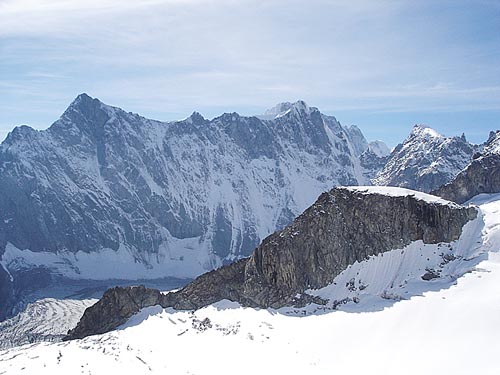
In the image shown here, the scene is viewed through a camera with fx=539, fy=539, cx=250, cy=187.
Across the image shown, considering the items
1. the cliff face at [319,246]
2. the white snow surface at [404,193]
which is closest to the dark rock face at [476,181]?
the white snow surface at [404,193]

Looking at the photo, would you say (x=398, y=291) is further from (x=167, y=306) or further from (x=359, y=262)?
(x=167, y=306)

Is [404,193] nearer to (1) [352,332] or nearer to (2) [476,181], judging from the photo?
(1) [352,332]

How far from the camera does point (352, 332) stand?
281ft

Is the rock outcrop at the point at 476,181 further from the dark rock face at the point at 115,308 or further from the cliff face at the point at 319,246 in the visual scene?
the dark rock face at the point at 115,308

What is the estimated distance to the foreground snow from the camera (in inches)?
2906

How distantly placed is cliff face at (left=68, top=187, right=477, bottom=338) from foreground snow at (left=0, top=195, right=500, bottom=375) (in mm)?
2974

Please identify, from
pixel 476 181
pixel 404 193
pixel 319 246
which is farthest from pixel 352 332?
pixel 476 181

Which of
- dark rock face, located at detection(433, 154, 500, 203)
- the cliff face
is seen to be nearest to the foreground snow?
the cliff face

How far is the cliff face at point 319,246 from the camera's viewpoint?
10519 cm

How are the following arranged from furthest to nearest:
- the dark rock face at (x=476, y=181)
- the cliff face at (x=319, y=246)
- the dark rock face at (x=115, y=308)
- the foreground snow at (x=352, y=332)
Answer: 1. the dark rock face at (x=476, y=181)
2. the dark rock face at (x=115, y=308)
3. the cliff face at (x=319, y=246)
4. the foreground snow at (x=352, y=332)

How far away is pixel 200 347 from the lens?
89.7 metres

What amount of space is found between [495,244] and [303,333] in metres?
39.6

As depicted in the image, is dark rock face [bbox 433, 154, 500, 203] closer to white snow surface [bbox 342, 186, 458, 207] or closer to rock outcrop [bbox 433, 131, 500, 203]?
rock outcrop [bbox 433, 131, 500, 203]

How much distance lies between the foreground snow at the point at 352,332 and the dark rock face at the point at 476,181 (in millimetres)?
46835
